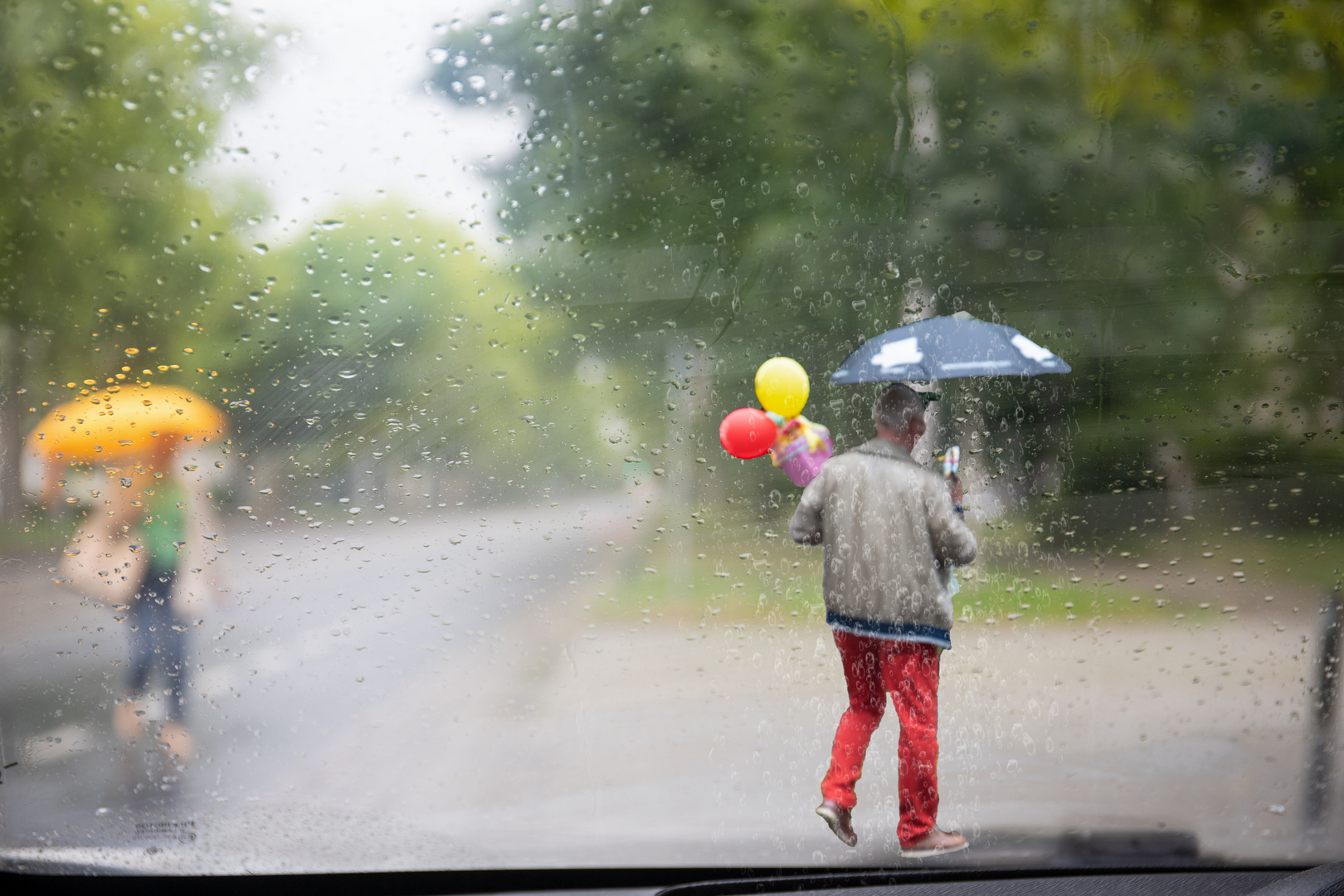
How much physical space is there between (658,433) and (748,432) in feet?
1.23

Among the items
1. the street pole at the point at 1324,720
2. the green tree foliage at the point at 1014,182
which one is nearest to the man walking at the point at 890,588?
the green tree foliage at the point at 1014,182

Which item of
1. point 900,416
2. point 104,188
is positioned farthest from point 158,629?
point 900,416

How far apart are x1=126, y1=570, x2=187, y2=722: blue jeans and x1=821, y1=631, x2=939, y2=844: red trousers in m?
2.10

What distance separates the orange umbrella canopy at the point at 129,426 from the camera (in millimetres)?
2639

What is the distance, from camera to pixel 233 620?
8.72 feet

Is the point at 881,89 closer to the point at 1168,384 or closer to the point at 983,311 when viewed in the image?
the point at 983,311

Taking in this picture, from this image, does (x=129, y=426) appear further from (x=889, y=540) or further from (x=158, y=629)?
(x=889, y=540)

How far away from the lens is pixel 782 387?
2541 millimetres

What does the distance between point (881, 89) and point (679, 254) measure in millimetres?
869

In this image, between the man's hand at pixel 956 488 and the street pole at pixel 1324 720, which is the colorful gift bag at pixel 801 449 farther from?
the street pole at pixel 1324 720

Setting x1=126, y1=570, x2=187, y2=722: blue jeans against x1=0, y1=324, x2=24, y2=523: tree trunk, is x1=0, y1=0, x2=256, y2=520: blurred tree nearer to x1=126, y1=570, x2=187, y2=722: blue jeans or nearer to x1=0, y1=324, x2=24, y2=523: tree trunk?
x1=0, y1=324, x2=24, y2=523: tree trunk

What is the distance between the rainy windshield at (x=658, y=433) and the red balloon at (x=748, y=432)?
0.02m

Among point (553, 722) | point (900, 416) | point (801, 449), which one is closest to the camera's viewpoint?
point (900, 416)

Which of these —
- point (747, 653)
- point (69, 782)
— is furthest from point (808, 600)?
point (69, 782)
